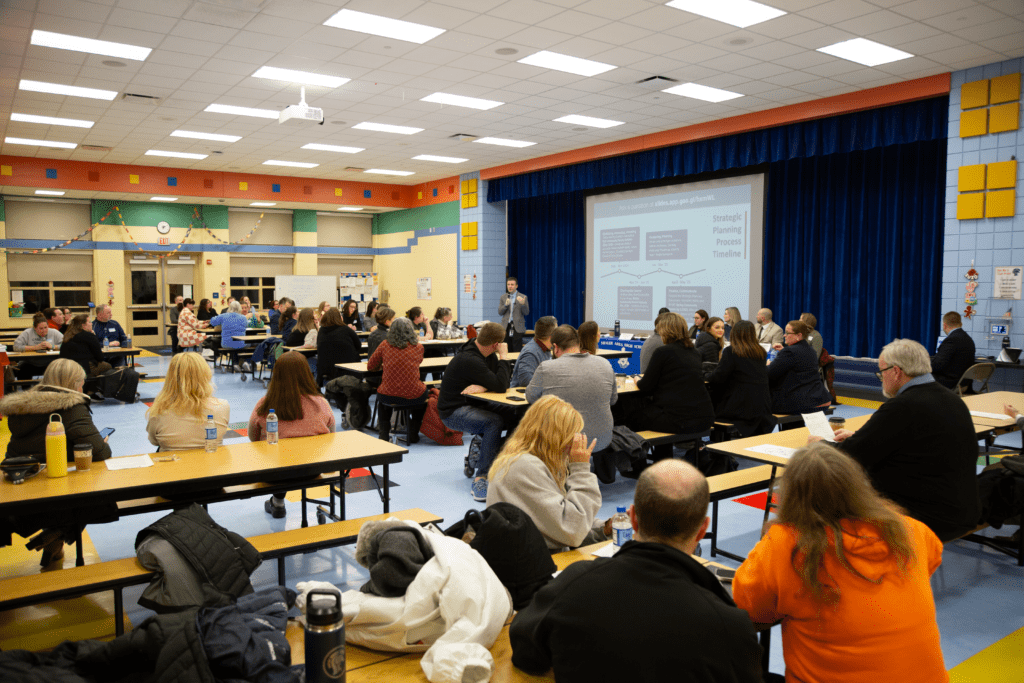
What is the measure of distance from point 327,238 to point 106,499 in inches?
596

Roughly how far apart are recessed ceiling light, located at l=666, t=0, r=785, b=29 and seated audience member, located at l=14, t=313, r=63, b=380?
27.8 ft

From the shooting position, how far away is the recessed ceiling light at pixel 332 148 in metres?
11.3

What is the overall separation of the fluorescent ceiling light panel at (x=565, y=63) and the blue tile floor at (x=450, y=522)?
3.91 m

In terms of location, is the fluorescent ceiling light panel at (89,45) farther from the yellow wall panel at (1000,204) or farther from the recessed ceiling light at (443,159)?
the yellow wall panel at (1000,204)

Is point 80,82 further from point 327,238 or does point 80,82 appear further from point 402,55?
point 327,238

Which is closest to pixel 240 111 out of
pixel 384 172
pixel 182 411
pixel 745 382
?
pixel 384 172

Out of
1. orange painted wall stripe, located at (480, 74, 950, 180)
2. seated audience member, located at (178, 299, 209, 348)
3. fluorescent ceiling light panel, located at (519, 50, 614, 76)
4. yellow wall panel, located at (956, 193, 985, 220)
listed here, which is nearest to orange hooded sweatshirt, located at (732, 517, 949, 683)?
fluorescent ceiling light panel, located at (519, 50, 614, 76)

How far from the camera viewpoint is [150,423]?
3807mm

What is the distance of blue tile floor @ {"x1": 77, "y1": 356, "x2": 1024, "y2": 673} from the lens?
321cm

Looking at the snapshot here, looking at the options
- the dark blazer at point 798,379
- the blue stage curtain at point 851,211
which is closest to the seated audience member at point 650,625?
the dark blazer at point 798,379

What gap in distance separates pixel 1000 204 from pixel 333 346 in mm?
7079

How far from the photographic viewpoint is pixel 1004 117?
6.79 m

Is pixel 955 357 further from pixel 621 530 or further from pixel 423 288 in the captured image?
pixel 423 288

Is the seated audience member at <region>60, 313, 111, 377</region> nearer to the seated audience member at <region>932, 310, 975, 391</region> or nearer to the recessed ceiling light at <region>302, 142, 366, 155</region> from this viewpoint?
the recessed ceiling light at <region>302, 142, 366, 155</region>
